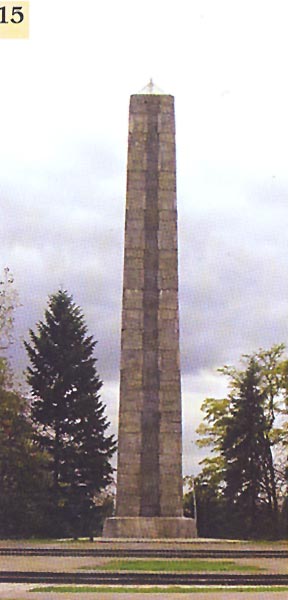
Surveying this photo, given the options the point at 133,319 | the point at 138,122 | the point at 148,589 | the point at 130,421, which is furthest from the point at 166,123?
the point at 148,589

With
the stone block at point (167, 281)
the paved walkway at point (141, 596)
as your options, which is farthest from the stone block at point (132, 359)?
the paved walkway at point (141, 596)

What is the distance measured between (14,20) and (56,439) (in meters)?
18.9

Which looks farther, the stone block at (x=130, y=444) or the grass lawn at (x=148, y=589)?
the stone block at (x=130, y=444)

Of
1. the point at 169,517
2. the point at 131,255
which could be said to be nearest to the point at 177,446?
the point at 169,517

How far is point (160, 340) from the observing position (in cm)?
1856

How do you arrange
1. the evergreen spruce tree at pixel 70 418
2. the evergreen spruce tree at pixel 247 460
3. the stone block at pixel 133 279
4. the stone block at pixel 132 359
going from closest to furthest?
the stone block at pixel 132 359 → the stone block at pixel 133 279 → the evergreen spruce tree at pixel 70 418 → the evergreen spruce tree at pixel 247 460

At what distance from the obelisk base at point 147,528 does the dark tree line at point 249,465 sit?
10.3 meters

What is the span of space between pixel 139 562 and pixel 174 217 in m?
10.9

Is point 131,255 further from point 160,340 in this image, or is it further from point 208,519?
point 208,519

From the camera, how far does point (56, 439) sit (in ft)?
82.2

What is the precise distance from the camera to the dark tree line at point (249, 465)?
27.0 m

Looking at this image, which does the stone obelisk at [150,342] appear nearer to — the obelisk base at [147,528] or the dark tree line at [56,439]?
the obelisk base at [147,528]

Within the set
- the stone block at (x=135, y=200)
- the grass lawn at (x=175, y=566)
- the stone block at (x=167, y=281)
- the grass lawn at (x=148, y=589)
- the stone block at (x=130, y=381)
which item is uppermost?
the stone block at (x=135, y=200)

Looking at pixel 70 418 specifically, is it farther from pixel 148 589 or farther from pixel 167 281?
pixel 148 589
